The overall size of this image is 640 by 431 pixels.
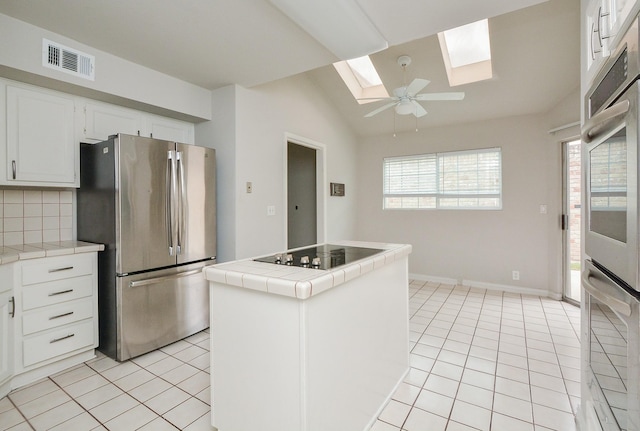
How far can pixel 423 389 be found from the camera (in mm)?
2043

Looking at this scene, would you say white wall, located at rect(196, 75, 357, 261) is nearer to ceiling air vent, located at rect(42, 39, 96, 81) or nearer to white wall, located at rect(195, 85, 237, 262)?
white wall, located at rect(195, 85, 237, 262)

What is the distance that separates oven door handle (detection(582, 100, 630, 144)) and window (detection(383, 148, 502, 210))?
3.30 meters

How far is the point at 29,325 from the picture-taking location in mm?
2119

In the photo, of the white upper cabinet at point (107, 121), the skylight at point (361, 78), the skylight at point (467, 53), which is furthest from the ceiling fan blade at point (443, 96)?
the white upper cabinet at point (107, 121)

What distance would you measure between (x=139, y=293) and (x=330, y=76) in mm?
3503

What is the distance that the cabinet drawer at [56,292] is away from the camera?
2.12 metres

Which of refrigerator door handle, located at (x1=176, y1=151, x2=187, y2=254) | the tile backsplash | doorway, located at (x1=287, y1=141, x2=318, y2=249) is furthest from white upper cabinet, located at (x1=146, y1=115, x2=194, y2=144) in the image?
doorway, located at (x1=287, y1=141, x2=318, y2=249)

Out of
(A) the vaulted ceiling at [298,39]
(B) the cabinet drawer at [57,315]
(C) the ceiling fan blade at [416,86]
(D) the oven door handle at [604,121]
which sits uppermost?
(A) the vaulted ceiling at [298,39]

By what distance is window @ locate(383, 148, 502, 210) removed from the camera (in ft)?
14.5

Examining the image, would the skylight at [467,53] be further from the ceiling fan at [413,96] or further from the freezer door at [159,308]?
the freezer door at [159,308]

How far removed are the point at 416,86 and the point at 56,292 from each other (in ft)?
10.9

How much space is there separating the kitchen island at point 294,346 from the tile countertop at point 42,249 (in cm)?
→ 154

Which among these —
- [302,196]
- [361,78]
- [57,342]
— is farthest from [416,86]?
[57,342]

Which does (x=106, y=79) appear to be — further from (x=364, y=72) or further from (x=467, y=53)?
(x=467, y=53)
